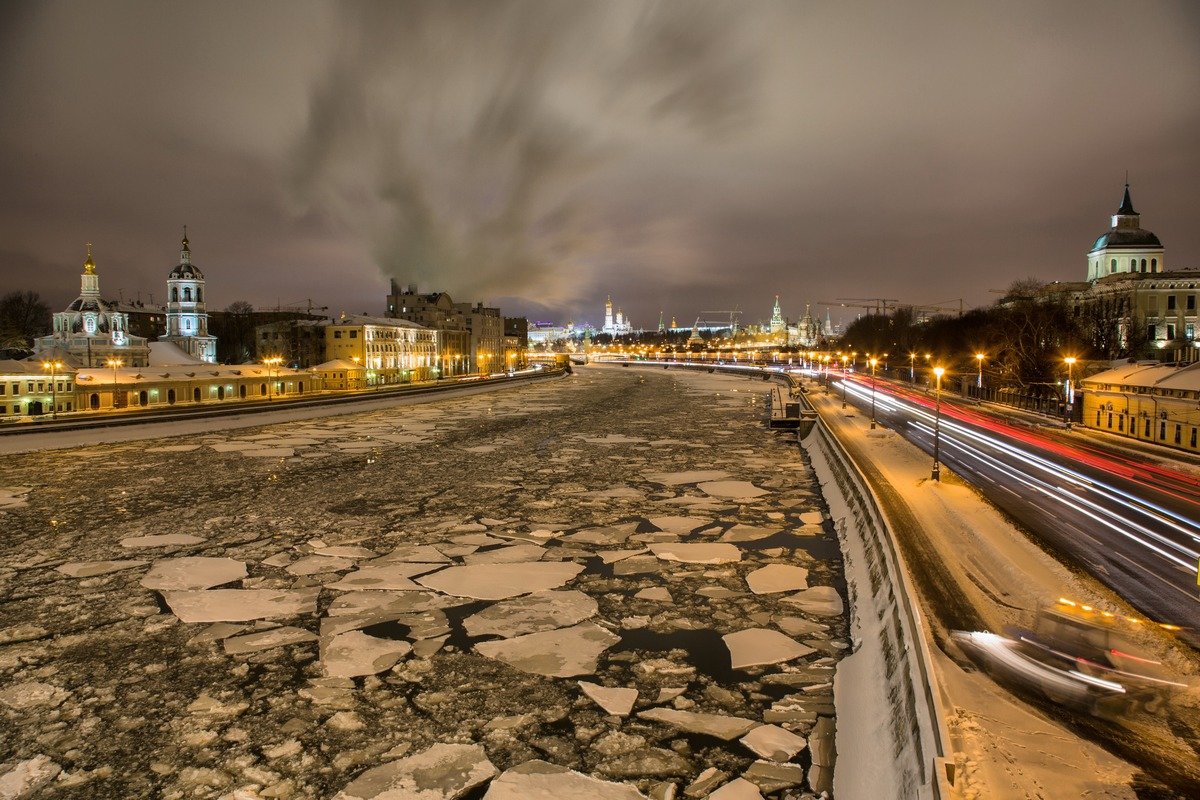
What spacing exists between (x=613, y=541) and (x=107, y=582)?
863 centimetres

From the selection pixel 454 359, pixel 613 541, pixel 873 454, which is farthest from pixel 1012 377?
pixel 454 359

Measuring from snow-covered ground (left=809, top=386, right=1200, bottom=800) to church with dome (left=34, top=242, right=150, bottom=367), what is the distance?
82.5 m

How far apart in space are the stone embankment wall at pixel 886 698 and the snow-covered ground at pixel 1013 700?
399 millimetres

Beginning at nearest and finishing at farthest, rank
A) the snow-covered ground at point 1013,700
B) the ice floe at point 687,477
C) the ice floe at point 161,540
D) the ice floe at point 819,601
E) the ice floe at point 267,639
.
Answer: the snow-covered ground at point 1013,700 → the ice floe at point 267,639 → the ice floe at point 819,601 → the ice floe at point 161,540 → the ice floe at point 687,477

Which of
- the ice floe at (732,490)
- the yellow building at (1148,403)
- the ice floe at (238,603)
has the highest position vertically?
the yellow building at (1148,403)

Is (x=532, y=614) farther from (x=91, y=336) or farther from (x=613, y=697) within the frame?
(x=91, y=336)

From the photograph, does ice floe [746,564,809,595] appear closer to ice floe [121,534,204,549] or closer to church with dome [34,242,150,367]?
ice floe [121,534,204,549]

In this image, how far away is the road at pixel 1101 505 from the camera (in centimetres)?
1107

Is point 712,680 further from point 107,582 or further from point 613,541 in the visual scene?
point 107,582

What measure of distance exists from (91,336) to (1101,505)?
305 feet

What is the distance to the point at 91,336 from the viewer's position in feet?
253

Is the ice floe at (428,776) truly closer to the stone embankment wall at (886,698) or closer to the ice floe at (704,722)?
the ice floe at (704,722)

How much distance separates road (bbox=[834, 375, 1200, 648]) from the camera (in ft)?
36.3

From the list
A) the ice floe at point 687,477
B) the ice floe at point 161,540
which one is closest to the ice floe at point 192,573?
the ice floe at point 161,540
